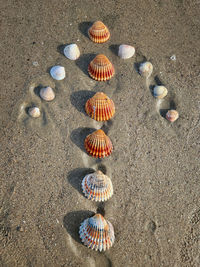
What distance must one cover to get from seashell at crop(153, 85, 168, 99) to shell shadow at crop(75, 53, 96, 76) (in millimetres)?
1044

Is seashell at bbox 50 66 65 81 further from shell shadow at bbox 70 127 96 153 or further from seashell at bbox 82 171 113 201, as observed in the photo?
seashell at bbox 82 171 113 201

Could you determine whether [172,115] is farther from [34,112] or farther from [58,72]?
[34,112]

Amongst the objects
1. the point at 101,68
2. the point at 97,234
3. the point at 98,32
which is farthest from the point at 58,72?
A: the point at 97,234

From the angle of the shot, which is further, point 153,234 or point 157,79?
point 157,79

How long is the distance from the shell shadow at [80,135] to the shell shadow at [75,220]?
0.81 meters

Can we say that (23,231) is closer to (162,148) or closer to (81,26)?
(162,148)

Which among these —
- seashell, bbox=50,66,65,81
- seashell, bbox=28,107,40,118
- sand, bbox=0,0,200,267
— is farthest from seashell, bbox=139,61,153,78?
seashell, bbox=28,107,40,118

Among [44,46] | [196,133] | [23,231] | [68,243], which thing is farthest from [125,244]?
[44,46]

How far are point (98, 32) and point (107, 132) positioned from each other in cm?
163

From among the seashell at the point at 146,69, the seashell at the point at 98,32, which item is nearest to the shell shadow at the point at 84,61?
the seashell at the point at 98,32

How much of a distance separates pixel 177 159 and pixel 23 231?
7.03ft

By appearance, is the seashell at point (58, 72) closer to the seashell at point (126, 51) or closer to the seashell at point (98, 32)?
the seashell at point (98, 32)

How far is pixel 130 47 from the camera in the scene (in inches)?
163

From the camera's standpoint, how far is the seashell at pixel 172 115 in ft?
12.4
